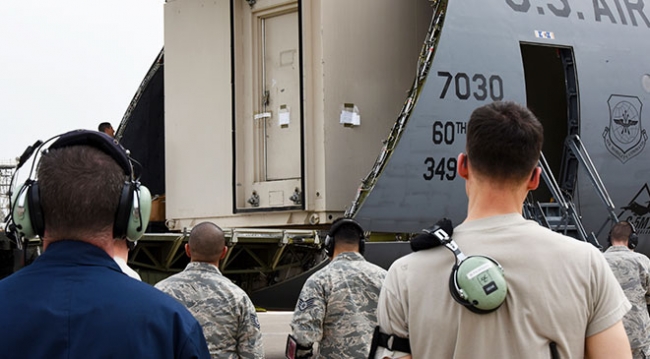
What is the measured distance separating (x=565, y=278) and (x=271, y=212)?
752 cm

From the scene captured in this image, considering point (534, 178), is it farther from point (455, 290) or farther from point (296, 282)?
point (296, 282)

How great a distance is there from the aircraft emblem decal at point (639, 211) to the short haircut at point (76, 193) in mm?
9369

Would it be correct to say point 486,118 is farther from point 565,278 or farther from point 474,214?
point 565,278

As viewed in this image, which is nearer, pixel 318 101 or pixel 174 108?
pixel 318 101

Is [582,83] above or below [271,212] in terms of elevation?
above

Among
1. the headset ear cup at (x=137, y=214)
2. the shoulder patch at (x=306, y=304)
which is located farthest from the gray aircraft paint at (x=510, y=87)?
the headset ear cup at (x=137, y=214)

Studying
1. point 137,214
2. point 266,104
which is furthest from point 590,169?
point 137,214

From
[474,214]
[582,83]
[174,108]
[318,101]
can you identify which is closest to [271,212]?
[318,101]

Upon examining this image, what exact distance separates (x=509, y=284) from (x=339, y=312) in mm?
3294

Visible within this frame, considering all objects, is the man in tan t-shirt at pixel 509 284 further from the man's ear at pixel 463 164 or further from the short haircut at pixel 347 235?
the short haircut at pixel 347 235

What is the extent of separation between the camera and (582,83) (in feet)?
33.4

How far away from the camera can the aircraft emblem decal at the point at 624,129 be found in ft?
34.2

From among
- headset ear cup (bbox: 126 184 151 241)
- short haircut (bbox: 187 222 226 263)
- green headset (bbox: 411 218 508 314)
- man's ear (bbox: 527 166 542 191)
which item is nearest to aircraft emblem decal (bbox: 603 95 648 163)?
short haircut (bbox: 187 222 226 263)

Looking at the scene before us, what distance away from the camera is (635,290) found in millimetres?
7656
